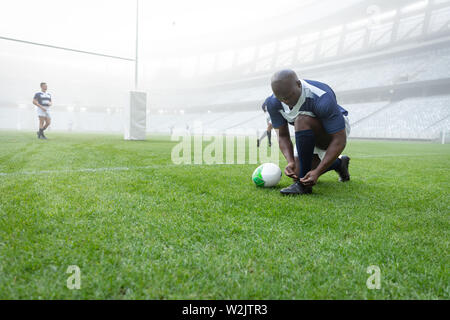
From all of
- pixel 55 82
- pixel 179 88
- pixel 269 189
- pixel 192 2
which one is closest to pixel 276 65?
pixel 192 2

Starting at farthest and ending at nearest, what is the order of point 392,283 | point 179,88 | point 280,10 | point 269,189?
1. point 179,88
2. point 280,10
3. point 269,189
4. point 392,283

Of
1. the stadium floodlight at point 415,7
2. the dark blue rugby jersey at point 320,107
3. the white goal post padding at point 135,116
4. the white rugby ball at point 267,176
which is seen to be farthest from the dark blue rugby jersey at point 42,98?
the stadium floodlight at point 415,7

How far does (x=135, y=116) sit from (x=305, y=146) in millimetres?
8390

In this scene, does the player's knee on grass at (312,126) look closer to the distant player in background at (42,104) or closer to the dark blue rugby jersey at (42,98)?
the distant player in background at (42,104)

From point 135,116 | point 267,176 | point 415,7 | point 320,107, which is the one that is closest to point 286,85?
point 320,107

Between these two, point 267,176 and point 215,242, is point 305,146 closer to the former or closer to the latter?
point 267,176

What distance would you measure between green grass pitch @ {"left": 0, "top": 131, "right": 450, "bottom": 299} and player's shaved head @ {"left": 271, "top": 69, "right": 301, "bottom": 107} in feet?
2.57

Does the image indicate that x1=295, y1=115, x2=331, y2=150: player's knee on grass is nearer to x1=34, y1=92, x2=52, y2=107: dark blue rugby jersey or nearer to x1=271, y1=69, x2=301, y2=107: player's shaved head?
x1=271, y1=69, x2=301, y2=107: player's shaved head

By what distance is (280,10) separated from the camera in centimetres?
3369

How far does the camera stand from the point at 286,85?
2066 mm

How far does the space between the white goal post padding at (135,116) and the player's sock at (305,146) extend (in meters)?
8.29

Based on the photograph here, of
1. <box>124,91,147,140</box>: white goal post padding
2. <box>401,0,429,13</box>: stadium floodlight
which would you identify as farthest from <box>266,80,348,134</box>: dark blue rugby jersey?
<box>401,0,429,13</box>: stadium floodlight

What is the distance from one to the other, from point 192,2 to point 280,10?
501 inches

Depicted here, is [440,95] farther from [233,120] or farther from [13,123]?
[13,123]
